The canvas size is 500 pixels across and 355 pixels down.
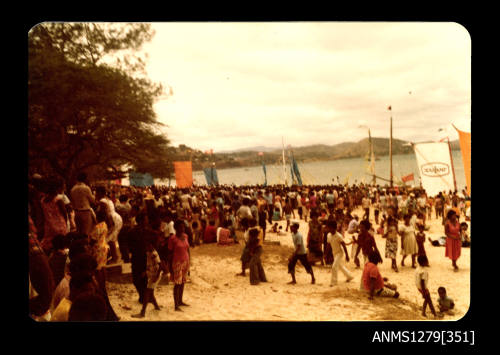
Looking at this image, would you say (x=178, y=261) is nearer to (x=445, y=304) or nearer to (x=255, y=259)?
(x=255, y=259)

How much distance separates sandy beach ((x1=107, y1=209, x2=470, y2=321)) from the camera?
5281mm

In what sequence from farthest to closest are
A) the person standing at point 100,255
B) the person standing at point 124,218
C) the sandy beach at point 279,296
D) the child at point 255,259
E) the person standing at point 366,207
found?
1. the person standing at point 366,207
2. the child at point 255,259
3. the person standing at point 124,218
4. the sandy beach at point 279,296
5. the person standing at point 100,255

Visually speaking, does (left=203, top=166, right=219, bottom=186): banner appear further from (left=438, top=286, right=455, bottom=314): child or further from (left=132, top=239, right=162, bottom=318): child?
(left=438, top=286, right=455, bottom=314): child

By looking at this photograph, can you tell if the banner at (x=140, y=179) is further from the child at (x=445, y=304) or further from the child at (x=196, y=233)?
the child at (x=445, y=304)

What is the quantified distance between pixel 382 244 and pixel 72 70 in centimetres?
891

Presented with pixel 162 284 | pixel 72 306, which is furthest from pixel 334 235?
pixel 72 306

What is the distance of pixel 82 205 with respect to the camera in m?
5.52

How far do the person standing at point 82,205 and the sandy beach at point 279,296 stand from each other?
1167mm

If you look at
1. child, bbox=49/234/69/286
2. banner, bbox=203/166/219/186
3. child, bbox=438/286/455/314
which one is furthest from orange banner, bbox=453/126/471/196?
child, bbox=49/234/69/286

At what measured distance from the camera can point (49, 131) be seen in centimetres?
664

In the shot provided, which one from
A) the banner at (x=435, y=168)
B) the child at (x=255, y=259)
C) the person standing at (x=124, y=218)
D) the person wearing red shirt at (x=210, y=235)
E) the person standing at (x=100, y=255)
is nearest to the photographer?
the person standing at (x=100, y=255)

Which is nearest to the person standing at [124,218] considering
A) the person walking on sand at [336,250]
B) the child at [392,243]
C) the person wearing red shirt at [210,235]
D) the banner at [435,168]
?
the person wearing red shirt at [210,235]

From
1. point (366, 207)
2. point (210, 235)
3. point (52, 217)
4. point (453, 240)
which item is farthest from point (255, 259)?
point (366, 207)

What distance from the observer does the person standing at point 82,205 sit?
548 cm
